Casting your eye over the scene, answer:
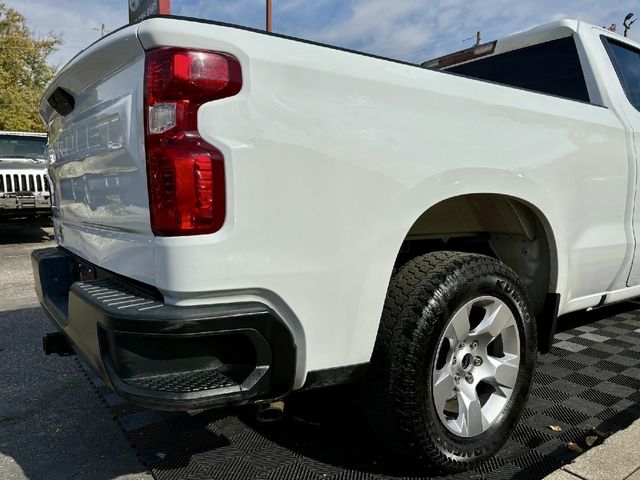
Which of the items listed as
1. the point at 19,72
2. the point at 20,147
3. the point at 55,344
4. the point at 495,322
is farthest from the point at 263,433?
the point at 19,72

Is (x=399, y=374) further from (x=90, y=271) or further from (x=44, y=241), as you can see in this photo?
(x=44, y=241)

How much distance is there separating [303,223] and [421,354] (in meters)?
0.69

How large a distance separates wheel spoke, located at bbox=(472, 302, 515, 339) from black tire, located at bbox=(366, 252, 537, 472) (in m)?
0.08

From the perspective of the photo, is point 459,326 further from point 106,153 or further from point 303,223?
point 106,153

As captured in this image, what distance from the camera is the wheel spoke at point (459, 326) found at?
2080 millimetres

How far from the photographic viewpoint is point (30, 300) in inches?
217

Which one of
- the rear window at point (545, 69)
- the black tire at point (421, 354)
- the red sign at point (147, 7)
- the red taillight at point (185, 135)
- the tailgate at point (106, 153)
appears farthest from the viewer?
the red sign at point (147, 7)

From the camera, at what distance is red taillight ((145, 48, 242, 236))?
1.50 m

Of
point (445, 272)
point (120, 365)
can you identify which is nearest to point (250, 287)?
point (120, 365)

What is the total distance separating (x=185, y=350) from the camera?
156 centimetres

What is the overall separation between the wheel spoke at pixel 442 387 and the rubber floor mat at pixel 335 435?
330 millimetres

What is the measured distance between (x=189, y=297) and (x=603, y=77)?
2843 mm

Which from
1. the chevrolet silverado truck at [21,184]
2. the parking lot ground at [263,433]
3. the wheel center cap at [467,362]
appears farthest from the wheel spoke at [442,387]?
the chevrolet silverado truck at [21,184]

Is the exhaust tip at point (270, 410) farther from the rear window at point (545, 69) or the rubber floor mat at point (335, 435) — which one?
the rear window at point (545, 69)
